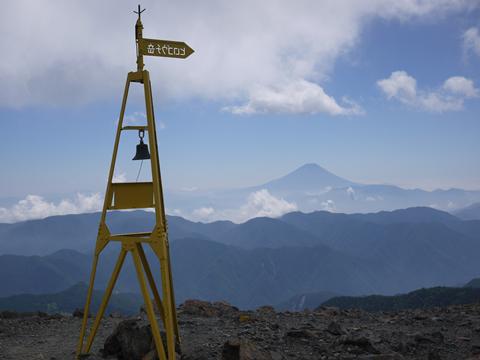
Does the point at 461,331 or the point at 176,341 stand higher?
the point at 176,341

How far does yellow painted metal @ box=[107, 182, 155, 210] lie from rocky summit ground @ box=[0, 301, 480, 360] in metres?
3.77

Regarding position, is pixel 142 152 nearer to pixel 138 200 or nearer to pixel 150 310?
pixel 138 200

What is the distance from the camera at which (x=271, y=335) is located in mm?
13922

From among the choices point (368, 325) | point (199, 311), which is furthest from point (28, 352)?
point (368, 325)

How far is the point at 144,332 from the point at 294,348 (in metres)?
4.35

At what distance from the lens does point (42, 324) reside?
58.0ft

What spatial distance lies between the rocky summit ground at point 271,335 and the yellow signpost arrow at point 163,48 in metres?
7.35

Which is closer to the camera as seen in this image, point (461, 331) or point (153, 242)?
point (153, 242)

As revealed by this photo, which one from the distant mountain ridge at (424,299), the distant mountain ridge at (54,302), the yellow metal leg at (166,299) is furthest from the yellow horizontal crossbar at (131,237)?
the distant mountain ridge at (54,302)

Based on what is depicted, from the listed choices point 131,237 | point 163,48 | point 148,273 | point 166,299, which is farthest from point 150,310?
point 163,48

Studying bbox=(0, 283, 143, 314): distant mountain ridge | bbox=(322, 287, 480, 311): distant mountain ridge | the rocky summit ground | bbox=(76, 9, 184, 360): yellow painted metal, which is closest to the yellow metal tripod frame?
bbox=(76, 9, 184, 360): yellow painted metal

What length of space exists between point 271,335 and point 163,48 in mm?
9235

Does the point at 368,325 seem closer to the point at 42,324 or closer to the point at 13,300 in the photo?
the point at 42,324

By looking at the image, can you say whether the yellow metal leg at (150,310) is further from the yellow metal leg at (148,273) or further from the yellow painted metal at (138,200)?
the yellow metal leg at (148,273)
